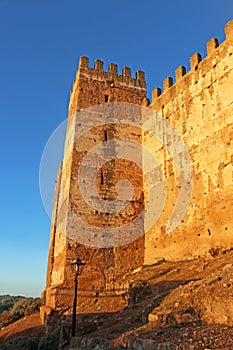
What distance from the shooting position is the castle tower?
39.0ft

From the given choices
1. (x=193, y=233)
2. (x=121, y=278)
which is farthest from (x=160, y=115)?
(x=121, y=278)

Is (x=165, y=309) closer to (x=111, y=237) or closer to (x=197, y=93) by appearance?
→ (x=111, y=237)

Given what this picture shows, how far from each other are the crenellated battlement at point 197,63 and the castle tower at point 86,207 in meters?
1.16

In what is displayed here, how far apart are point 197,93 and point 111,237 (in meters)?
6.69

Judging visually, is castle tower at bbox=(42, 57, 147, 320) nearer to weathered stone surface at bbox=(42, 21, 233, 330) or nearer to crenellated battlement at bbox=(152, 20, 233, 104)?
weathered stone surface at bbox=(42, 21, 233, 330)

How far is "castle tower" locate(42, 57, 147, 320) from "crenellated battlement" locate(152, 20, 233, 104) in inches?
45.6

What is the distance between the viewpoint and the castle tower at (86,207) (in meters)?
11.9

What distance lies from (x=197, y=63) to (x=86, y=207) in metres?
7.39

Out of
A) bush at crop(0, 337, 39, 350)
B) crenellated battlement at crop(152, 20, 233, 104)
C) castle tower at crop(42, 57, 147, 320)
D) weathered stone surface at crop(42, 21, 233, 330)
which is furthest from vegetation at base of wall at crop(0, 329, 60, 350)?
crenellated battlement at crop(152, 20, 233, 104)

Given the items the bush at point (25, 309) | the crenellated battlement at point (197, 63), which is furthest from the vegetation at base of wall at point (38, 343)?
the crenellated battlement at point (197, 63)

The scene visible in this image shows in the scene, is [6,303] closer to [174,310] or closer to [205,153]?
[205,153]

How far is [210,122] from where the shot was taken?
→ 11945mm

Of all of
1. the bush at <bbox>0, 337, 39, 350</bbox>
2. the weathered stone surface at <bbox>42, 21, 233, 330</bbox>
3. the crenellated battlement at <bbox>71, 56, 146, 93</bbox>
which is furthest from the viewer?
the crenellated battlement at <bbox>71, 56, 146, 93</bbox>

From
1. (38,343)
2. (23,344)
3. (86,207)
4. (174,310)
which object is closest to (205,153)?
(86,207)
